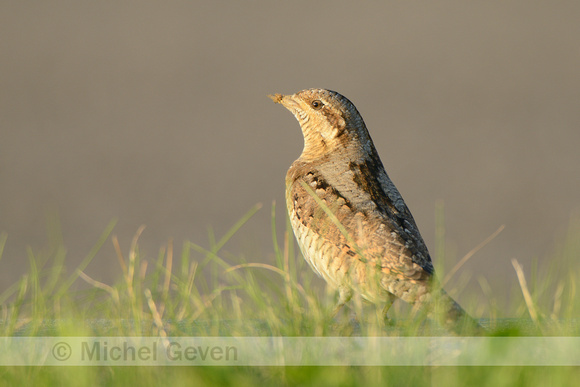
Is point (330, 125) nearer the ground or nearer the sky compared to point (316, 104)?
nearer the ground

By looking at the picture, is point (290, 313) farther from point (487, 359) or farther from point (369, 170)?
point (369, 170)

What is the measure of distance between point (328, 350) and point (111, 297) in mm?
1142

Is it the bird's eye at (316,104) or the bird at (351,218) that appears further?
the bird's eye at (316,104)

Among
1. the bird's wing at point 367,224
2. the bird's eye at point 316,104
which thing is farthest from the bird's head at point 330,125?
the bird's wing at point 367,224

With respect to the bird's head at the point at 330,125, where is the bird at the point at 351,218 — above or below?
below

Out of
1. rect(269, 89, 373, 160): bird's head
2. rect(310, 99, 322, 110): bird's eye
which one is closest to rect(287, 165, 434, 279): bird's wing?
rect(269, 89, 373, 160): bird's head

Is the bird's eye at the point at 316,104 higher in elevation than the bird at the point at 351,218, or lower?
higher

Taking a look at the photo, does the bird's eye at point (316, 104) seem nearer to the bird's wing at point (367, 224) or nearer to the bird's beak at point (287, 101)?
the bird's beak at point (287, 101)

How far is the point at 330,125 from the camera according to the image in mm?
A: 4477

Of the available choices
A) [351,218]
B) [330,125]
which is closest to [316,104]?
[330,125]

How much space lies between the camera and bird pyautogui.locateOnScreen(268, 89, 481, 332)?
3.44 m

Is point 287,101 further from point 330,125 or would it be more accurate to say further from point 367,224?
point 367,224

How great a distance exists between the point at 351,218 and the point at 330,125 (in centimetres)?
93

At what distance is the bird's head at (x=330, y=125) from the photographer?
14.6 ft
